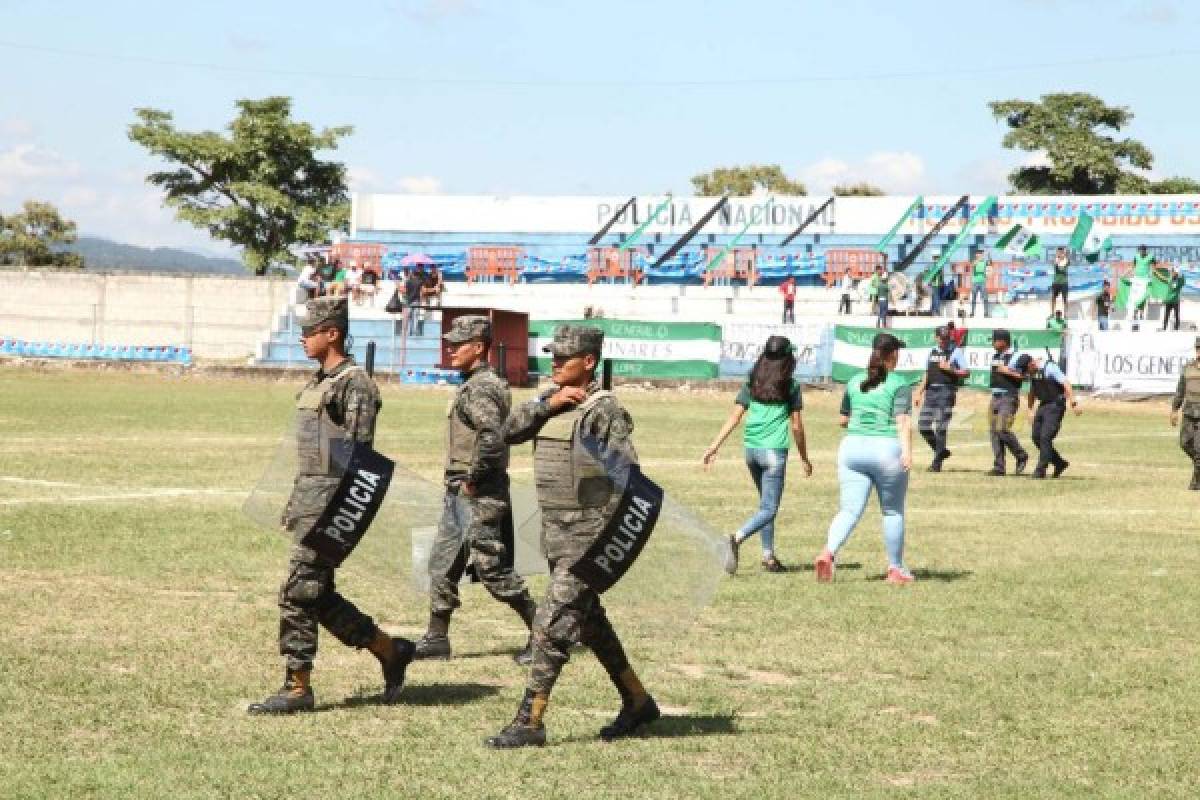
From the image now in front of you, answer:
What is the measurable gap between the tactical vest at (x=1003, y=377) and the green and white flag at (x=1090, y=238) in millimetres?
36011

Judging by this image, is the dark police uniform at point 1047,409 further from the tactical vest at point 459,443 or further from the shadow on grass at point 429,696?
the shadow on grass at point 429,696

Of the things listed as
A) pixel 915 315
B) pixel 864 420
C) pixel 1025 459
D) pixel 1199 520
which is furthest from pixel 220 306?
pixel 864 420

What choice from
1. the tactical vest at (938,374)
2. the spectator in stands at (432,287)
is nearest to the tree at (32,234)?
the spectator in stands at (432,287)

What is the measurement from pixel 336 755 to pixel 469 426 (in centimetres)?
266

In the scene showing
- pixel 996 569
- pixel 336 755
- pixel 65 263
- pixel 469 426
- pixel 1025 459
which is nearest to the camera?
pixel 336 755

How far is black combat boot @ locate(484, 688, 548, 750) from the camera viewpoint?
8.16 m

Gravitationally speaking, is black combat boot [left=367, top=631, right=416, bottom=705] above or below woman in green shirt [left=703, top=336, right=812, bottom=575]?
below

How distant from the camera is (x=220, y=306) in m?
62.5

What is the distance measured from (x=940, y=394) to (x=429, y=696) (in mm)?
18425

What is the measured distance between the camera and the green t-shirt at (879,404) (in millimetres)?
14125

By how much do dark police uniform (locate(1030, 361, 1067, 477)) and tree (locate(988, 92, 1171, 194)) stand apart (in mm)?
60690

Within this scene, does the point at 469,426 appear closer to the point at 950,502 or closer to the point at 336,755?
the point at 336,755

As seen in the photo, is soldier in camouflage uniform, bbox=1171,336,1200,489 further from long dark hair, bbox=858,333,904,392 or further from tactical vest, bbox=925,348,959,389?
long dark hair, bbox=858,333,904,392

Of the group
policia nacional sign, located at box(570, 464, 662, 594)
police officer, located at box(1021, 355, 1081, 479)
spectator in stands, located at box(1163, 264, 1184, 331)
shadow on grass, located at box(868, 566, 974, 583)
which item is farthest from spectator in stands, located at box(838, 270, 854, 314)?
policia nacional sign, located at box(570, 464, 662, 594)
